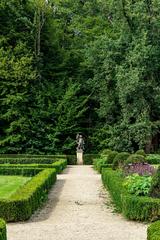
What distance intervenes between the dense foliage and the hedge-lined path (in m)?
20.3

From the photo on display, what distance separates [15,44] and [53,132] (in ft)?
26.1

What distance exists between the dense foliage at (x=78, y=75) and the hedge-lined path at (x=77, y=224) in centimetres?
2028

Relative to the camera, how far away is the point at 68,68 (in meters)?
40.5

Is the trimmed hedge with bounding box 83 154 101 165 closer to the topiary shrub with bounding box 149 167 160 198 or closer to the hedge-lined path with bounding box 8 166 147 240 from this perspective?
the hedge-lined path with bounding box 8 166 147 240

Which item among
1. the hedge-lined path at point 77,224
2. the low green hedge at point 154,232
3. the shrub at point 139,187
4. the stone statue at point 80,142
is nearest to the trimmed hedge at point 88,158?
the stone statue at point 80,142

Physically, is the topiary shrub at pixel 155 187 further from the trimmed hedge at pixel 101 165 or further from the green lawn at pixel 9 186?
the trimmed hedge at pixel 101 165

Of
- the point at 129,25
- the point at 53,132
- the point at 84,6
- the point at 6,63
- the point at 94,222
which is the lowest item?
the point at 94,222

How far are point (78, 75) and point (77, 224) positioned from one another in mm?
31166

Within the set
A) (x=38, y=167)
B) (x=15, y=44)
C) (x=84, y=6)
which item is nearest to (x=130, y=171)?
(x=38, y=167)

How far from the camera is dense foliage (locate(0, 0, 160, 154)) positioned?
110ft

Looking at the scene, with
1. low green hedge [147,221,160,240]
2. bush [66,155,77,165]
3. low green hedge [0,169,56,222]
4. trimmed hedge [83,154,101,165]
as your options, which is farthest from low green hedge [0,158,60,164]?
low green hedge [147,221,160,240]

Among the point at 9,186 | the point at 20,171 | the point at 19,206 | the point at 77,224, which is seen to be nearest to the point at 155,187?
the point at 77,224

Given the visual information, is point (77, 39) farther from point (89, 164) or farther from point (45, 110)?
point (89, 164)

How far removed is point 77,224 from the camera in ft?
32.0
